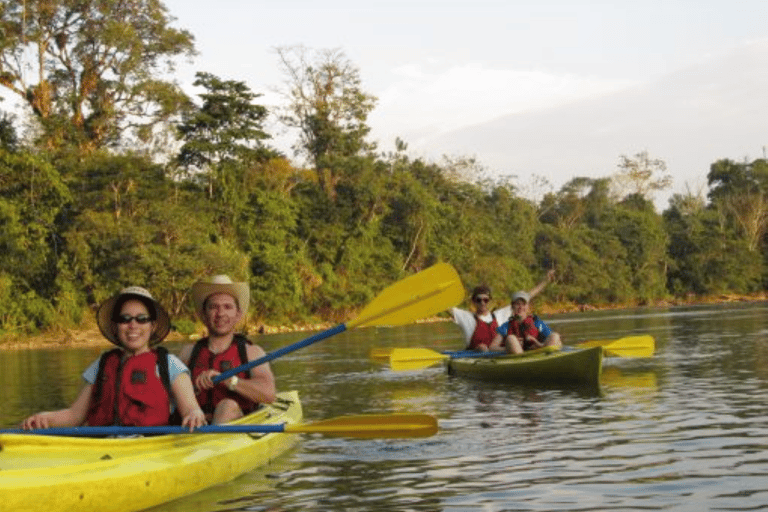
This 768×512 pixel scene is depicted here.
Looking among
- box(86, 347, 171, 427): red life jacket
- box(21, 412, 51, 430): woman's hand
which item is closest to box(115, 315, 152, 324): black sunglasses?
box(86, 347, 171, 427): red life jacket

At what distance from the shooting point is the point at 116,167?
33656 millimetres

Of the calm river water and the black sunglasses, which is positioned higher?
the black sunglasses

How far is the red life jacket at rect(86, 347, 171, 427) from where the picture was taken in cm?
545

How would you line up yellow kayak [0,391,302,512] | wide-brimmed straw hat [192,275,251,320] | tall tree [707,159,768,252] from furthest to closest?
tall tree [707,159,768,252] → wide-brimmed straw hat [192,275,251,320] → yellow kayak [0,391,302,512]

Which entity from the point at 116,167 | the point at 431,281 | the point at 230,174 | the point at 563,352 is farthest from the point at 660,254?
the point at 431,281

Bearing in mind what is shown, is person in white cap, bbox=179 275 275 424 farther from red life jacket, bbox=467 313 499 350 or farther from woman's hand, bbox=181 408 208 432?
red life jacket, bbox=467 313 499 350

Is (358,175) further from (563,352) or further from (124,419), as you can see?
(124,419)

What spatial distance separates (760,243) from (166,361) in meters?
62.7

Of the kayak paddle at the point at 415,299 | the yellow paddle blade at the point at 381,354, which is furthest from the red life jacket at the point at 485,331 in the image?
the kayak paddle at the point at 415,299

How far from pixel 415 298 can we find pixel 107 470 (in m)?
2.44

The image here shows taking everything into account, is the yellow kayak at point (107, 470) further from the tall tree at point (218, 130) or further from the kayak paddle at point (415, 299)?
the tall tree at point (218, 130)

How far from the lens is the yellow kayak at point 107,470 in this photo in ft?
15.1

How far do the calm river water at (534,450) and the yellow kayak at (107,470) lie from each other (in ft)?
0.48

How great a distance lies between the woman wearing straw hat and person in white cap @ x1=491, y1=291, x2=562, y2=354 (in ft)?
22.3
